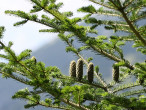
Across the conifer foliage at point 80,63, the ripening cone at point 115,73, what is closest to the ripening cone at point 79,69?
the conifer foliage at point 80,63

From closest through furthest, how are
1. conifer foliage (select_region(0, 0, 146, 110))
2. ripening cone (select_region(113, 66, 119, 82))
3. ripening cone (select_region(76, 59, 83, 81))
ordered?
conifer foliage (select_region(0, 0, 146, 110)) < ripening cone (select_region(76, 59, 83, 81)) < ripening cone (select_region(113, 66, 119, 82))

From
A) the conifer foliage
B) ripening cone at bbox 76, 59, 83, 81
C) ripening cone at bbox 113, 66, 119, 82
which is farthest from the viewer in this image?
ripening cone at bbox 113, 66, 119, 82

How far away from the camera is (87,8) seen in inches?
155

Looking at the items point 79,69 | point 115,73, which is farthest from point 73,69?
point 115,73

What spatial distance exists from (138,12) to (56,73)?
202 centimetres

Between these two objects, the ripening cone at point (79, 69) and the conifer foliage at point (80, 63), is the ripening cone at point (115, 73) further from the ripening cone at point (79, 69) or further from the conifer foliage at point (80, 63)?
the ripening cone at point (79, 69)

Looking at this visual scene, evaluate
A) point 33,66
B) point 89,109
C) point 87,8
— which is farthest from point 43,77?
point 87,8

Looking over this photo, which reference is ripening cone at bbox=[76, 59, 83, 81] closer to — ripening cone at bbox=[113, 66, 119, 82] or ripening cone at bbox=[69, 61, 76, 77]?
ripening cone at bbox=[69, 61, 76, 77]

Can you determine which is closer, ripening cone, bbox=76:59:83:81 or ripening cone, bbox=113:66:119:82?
ripening cone, bbox=76:59:83:81

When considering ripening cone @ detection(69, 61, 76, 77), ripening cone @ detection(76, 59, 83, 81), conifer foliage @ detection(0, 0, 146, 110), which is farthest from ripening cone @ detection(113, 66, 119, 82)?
ripening cone @ detection(69, 61, 76, 77)

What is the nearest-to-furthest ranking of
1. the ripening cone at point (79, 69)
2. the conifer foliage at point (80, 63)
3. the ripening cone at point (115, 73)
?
the conifer foliage at point (80, 63)
the ripening cone at point (79, 69)
the ripening cone at point (115, 73)

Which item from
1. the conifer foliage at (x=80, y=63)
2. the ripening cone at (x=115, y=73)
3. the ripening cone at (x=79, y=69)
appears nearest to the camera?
the conifer foliage at (x=80, y=63)

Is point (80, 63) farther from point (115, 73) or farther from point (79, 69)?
point (115, 73)

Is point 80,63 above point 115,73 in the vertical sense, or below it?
above
